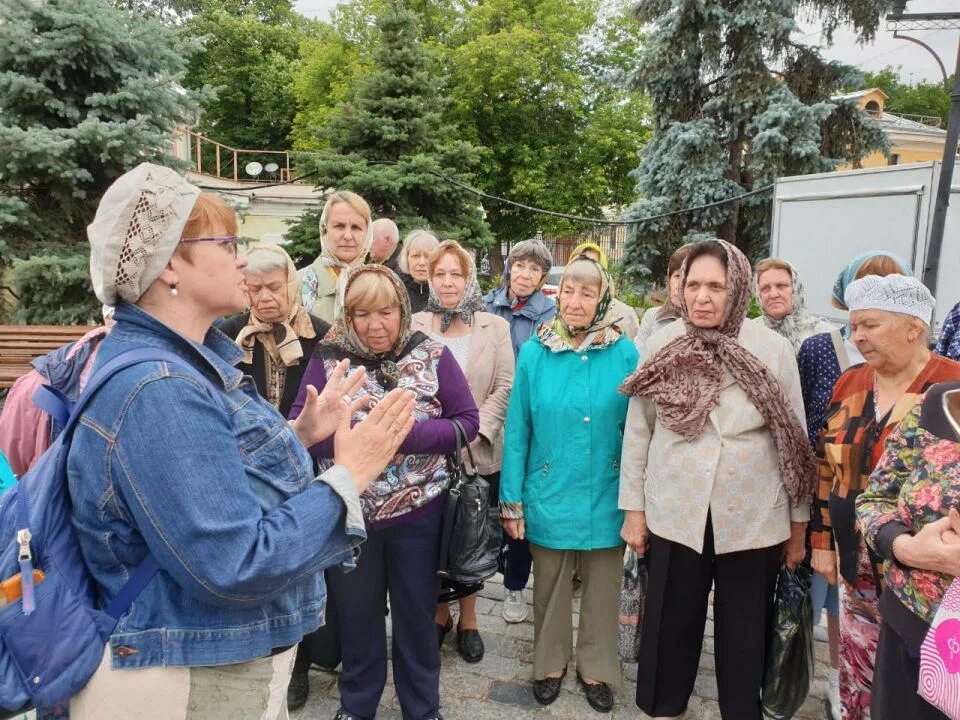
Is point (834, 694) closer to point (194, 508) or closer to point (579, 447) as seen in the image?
point (579, 447)

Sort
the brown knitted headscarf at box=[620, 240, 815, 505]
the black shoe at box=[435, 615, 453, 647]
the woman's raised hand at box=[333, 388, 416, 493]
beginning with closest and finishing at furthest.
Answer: the woman's raised hand at box=[333, 388, 416, 493]
the brown knitted headscarf at box=[620, 240, 815, 505]
the black shoe at box=[435, 615, 453, 647]

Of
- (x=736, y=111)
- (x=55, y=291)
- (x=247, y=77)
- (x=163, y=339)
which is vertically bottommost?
(x=55, y=291)

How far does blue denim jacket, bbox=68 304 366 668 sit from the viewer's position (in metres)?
1.30

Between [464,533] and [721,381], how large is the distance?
1254mm

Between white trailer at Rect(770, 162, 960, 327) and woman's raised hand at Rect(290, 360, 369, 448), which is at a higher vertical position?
white trailer at Rect(770, 162, 960, 327)

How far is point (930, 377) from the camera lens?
250cm

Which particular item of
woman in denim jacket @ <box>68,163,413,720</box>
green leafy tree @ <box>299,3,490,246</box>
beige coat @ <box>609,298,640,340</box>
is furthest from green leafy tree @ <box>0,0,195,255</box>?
woman in denim jacket @ <box>68,163,413,720</box>

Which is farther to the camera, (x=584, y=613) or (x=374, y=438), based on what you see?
(x=584, y=613)

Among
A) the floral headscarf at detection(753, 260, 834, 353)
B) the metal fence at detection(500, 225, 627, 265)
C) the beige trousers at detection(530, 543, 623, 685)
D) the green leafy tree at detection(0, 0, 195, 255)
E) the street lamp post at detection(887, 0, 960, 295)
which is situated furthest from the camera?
the metal fence at detection(500, 225, 627, 265)

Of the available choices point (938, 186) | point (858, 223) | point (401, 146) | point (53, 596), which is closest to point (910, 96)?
point (401, 146)

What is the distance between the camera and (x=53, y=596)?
4.43ft

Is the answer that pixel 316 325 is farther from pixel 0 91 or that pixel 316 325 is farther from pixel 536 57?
pixel 536 57

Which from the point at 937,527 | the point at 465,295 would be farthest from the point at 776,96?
the point at 937,527

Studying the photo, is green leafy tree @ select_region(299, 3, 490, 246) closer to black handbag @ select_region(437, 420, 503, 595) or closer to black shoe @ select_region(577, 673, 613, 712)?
black handbag @ select_region(437, 420, 503, 595)
